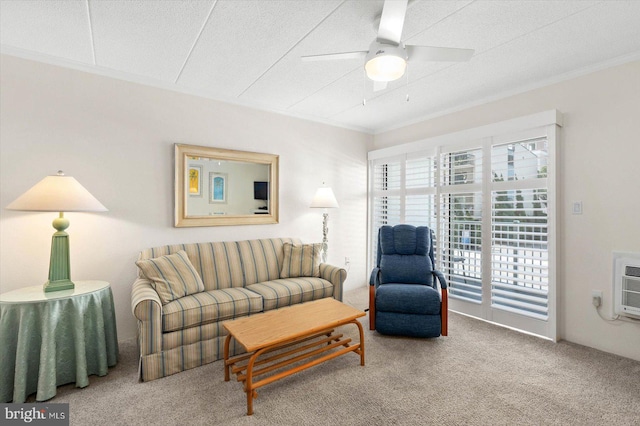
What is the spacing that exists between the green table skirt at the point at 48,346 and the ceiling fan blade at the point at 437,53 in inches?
110

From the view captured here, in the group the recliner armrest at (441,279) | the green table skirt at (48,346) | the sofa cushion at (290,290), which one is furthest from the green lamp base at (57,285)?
the recliner armrest at (441,279)

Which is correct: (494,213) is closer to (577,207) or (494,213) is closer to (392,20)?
(577,207)

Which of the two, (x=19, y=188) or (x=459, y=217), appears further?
(x=459, y=217)

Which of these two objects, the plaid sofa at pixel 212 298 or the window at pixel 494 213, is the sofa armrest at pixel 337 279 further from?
the window at pixel 494 213

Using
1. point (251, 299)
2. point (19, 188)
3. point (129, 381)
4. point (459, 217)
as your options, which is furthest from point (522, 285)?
point (19, 188)

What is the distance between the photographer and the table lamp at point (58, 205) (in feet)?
6.95

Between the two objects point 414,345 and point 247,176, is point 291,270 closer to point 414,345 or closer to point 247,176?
point 247,176

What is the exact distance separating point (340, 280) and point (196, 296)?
143 cm

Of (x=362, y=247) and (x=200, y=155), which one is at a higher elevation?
(x=200, y=155)

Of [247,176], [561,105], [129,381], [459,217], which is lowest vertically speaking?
[129,381]

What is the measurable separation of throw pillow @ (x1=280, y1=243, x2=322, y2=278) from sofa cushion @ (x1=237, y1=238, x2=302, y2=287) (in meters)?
0.10

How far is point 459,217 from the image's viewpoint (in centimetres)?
355

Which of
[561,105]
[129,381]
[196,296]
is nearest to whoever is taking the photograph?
[129,381]

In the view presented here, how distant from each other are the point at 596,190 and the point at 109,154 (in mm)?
4465
